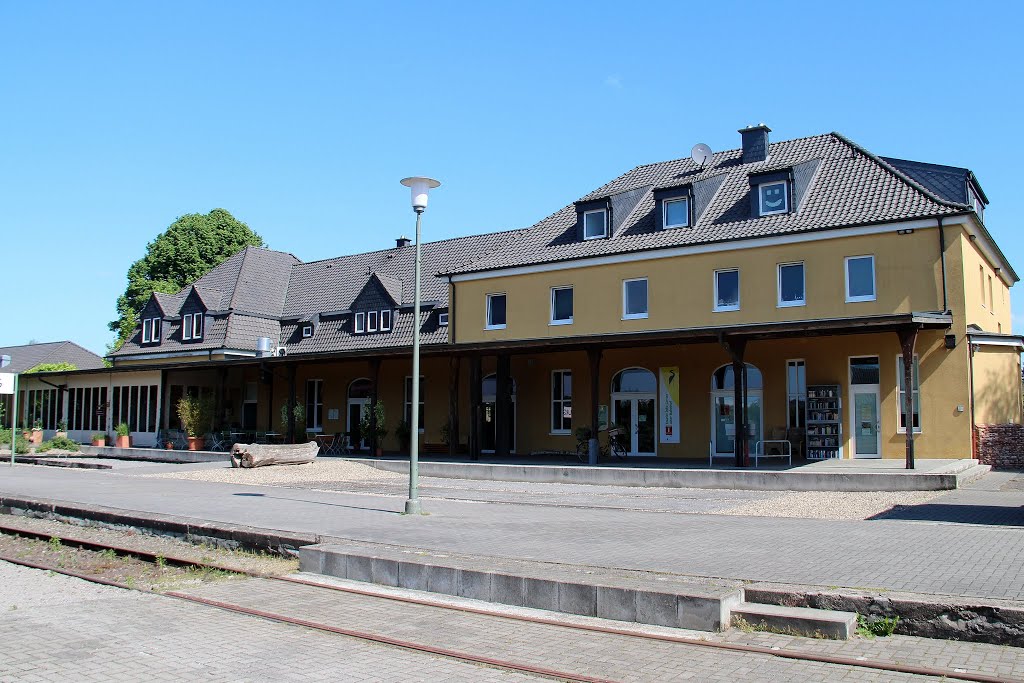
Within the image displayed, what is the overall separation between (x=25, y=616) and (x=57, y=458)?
25.5 metres

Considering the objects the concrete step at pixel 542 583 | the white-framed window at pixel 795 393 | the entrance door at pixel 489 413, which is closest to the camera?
the concrete step at pixel 542 583

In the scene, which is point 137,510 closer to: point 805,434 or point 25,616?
point 25,616

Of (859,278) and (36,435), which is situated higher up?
(859,278)

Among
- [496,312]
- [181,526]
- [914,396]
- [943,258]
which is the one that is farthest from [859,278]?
[181,526]

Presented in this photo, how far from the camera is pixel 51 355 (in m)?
63.1

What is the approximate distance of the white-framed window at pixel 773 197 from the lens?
2509 cm

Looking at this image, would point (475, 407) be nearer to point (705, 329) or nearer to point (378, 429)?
point (378, 429)

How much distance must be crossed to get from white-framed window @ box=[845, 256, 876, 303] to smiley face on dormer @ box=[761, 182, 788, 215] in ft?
9.55

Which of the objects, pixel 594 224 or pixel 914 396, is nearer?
pixel 914 396

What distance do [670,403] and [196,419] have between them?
18.2 metres

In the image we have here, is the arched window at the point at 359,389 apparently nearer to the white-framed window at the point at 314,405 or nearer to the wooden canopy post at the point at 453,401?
the white-framed window at the point at 314,405

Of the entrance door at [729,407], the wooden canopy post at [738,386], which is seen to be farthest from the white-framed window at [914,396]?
the wooden canopy post at [738,386]

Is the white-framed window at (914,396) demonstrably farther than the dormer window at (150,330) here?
No

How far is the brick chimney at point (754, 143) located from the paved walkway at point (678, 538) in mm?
15307
